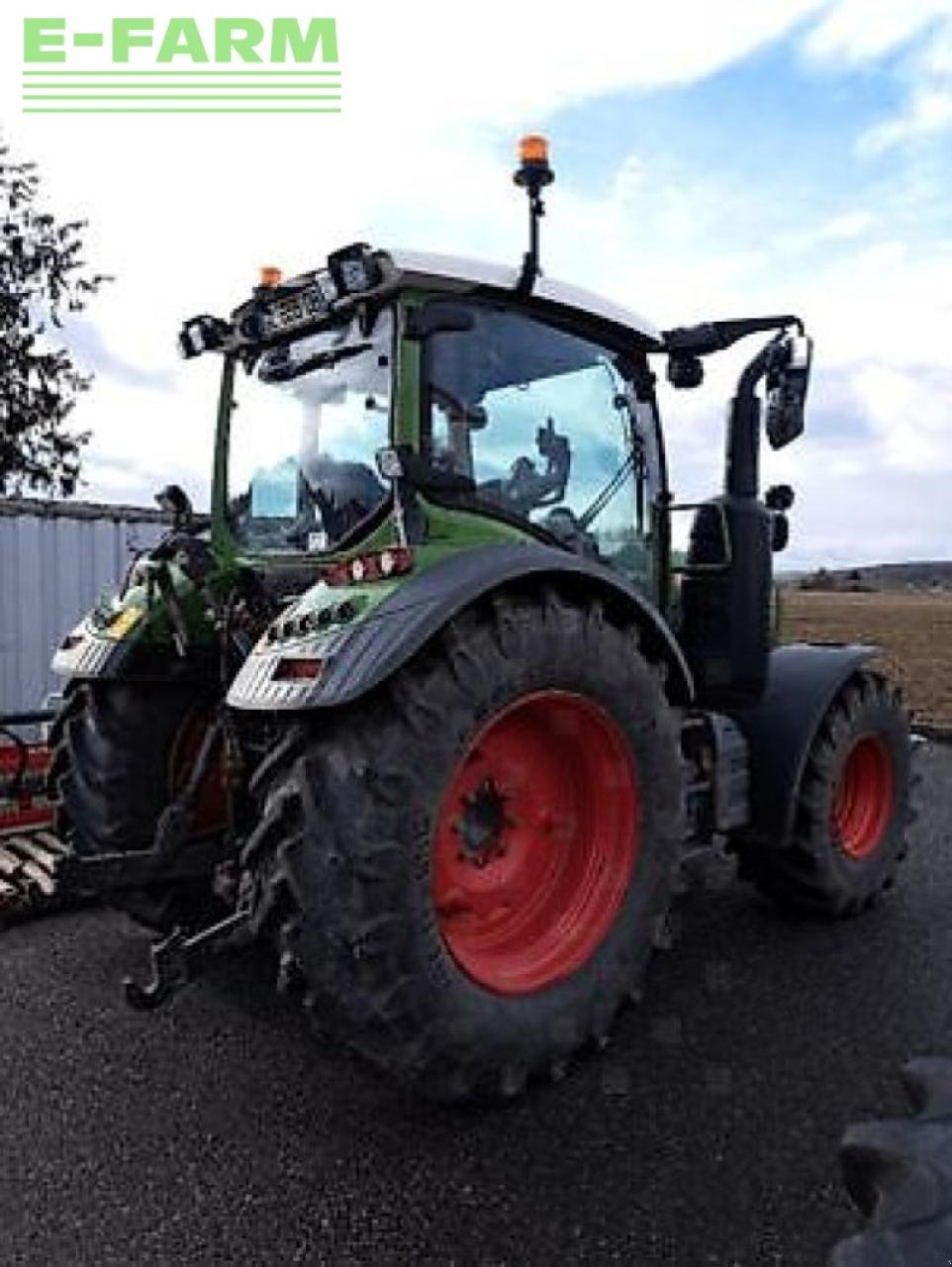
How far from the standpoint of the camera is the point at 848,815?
4.80 metres

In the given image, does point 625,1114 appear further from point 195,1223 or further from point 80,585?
point 80,585

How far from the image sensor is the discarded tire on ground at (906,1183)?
5.09 feet

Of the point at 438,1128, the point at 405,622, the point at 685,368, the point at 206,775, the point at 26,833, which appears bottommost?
the point at 438,1128

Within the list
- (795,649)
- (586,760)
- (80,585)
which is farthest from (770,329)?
(80,585)

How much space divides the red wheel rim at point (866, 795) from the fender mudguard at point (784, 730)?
43 centimetres

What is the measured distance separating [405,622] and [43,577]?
668 cm

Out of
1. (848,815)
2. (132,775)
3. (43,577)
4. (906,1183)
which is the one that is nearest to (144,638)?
(132,775)

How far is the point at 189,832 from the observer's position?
342 centimetres

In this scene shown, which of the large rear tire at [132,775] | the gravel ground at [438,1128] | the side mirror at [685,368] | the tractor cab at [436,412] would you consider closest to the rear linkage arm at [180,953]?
the gravel ground at [438,1128]

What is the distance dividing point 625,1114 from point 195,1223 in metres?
1.09

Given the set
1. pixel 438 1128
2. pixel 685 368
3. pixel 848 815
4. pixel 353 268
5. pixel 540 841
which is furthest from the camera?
pixel 848 815

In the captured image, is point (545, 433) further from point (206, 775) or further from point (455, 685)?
point (206, 775)

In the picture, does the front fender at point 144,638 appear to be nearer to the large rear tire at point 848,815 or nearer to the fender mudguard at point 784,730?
the fender mudguard at point 784,730

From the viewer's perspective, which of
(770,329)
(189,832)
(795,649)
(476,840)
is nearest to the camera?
(476,840)
